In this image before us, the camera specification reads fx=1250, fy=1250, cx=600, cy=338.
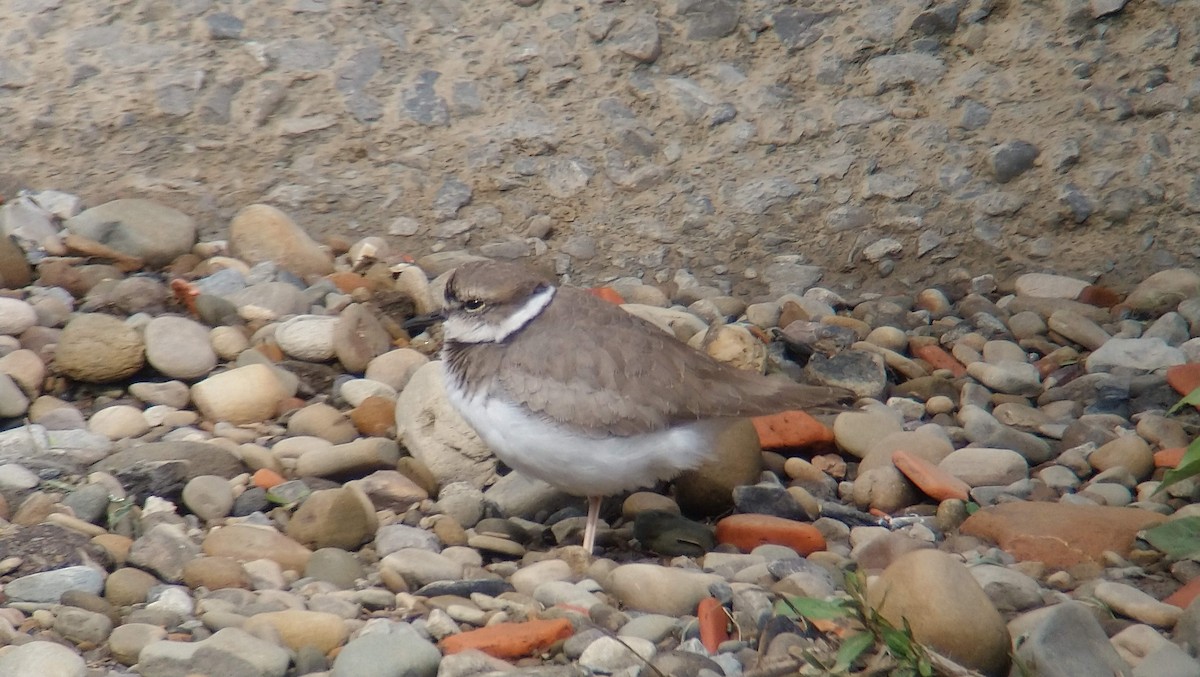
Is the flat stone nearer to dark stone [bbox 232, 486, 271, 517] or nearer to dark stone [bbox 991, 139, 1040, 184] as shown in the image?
dark stone [bbox 232, 486, 271, 517]

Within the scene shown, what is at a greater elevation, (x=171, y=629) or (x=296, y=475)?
(x=171, y=629)

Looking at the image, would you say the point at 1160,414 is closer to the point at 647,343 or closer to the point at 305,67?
the point at 647,343

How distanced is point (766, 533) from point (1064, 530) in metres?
0.99

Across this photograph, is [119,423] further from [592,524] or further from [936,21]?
[936,21]

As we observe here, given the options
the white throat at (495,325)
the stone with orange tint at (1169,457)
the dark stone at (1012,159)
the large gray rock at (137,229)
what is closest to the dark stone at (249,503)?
the white throat at (495,325)

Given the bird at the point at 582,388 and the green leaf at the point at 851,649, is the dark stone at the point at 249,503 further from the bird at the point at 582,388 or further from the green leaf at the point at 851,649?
the green leaf at the point at 851,649

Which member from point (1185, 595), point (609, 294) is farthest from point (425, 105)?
point (1185, 595)

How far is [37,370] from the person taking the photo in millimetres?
5062

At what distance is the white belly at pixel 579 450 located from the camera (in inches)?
168

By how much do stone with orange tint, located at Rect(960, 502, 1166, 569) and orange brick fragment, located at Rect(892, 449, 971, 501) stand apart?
30cm

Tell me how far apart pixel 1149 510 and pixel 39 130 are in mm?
5401

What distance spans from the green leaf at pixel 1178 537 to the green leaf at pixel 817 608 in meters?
1.07

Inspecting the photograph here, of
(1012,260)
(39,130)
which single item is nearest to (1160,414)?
(1012,260)

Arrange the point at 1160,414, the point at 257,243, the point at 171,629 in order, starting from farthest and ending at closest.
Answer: the point at 257,243, the point at 1160,414, the point at 171,629
